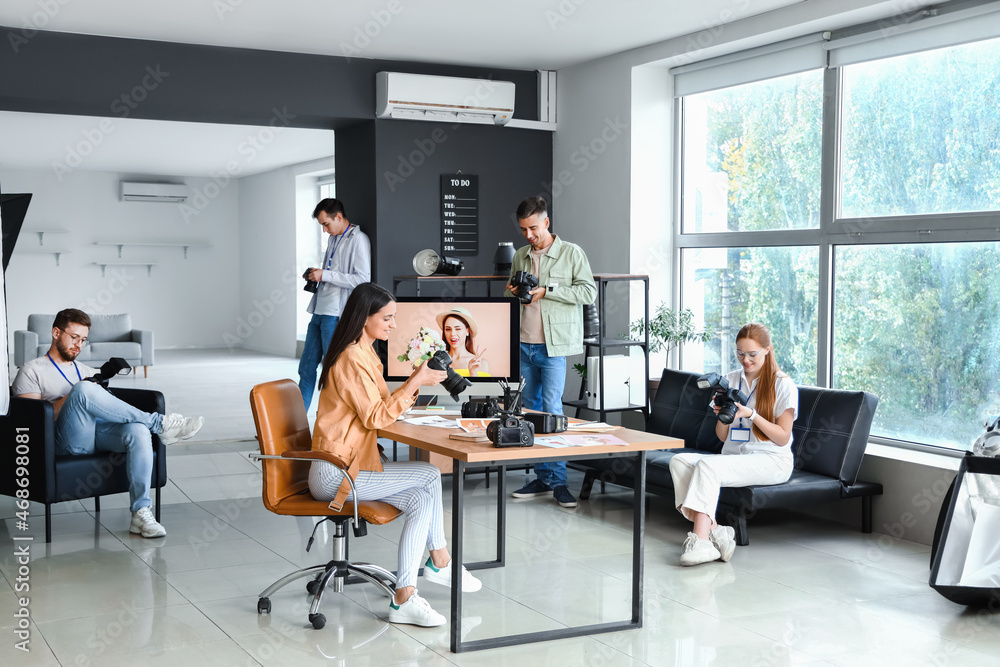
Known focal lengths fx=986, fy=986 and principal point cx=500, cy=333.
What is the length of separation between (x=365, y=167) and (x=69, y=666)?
435 cm

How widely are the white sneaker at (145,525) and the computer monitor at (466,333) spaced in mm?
1351

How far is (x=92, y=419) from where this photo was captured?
15.8ft

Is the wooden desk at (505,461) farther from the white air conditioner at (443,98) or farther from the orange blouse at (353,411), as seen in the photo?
the white air conditioner at (443,98)

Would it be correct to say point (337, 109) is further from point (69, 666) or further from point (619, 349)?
point (69, 666)

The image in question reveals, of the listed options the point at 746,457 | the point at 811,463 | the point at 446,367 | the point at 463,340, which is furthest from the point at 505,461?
the point at 811,463

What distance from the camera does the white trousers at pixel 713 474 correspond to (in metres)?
4.44

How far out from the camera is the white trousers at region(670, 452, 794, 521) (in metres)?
4.44

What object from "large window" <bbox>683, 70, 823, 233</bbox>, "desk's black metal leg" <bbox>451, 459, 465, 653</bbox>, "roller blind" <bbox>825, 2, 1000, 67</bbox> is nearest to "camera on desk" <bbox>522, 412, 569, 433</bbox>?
"desk's black metal leg" <bbox>451, 459, 465, 653</bbox>

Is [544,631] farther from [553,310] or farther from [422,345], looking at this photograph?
[553,310]

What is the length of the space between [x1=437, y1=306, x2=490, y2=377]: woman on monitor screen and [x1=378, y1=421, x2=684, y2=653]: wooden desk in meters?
1.36

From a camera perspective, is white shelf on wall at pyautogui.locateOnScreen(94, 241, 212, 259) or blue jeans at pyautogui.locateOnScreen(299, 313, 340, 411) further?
white shelf on wall at pyautogui.locateOnScreen(94, 241, 212, 259)

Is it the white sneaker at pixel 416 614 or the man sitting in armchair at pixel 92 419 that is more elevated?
the man sitting in armchair at pixel 92 419

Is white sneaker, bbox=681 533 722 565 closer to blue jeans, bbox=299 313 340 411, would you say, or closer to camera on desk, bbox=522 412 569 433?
camera on desk, bbox=522 412 569 433

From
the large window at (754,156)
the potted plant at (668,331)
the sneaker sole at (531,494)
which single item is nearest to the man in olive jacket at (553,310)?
the sneaker sole at (531,494)
